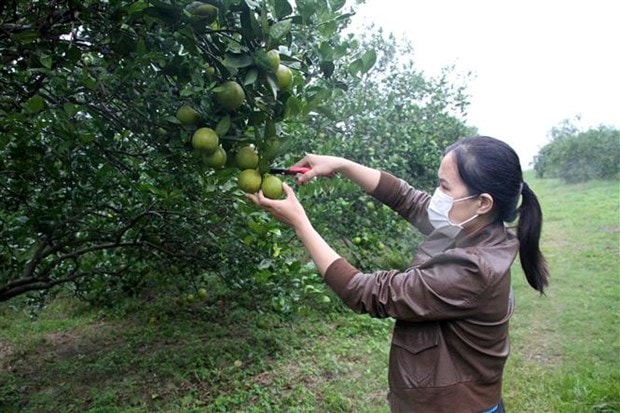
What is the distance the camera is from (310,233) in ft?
5.19

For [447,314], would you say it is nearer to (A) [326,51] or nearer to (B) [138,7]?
(A) [326,51]

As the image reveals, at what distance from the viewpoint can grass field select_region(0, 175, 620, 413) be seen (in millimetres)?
3676

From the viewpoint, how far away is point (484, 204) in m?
1.63

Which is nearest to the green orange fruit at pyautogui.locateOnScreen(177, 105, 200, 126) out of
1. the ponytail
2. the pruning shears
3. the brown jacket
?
the pruning shears

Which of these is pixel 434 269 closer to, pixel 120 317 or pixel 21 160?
pixel 21 160

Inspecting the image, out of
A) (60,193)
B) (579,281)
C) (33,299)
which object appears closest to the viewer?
(60,193)

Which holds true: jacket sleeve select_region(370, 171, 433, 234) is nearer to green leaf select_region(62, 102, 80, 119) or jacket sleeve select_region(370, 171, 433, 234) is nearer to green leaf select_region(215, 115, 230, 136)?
green leaf select_region(215, 115, 230, 136)

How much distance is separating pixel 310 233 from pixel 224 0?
2.39ft

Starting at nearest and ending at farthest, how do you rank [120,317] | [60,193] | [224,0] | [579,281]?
[224,0] < [60,193] < [120,317] < [579,281]

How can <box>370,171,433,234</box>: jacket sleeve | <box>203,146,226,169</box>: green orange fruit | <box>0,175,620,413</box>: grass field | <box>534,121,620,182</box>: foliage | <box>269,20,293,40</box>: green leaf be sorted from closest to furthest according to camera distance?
1. <box>269,20,293,40</box>: green leaf
2. <box>203,146,226,169</box>: green orange fruit
3. <box>370,171,433,234</box>: jacket sleeve
4. <box>0,175,620,413</box>: grass field
5. <box>534,121,620,182</box>: foliage

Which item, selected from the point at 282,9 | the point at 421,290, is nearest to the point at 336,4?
the point at 282,9

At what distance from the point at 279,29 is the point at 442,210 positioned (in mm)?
886

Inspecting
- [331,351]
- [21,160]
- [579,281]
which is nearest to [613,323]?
[579,281]

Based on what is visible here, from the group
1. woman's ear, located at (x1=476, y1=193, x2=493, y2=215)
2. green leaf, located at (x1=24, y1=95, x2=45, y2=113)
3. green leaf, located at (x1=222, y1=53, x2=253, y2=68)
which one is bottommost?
woman's ear, located at (x1=476, y1=193, x2=493, y2=215)
